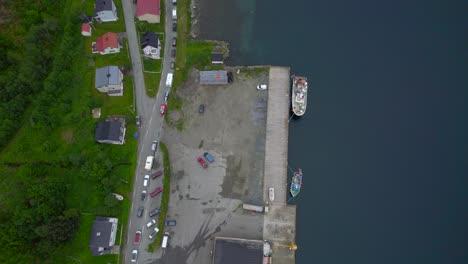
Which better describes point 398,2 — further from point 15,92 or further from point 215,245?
point 15,92

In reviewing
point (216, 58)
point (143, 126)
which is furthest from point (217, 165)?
point (216, 58)

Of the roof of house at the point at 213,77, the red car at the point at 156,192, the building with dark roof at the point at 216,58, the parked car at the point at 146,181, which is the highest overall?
the building with dark roof at the point at 216,58

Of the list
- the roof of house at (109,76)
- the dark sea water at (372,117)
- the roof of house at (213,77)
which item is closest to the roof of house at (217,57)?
the dark sea water at (372,117)

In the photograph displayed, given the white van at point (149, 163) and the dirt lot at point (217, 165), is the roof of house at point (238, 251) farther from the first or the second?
the white van at point (149, 163)

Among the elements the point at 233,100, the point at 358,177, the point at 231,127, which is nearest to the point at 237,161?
the point at 231,127

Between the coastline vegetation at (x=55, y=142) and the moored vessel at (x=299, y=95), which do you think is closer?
the coastline vegetation at (x=55, y=142)

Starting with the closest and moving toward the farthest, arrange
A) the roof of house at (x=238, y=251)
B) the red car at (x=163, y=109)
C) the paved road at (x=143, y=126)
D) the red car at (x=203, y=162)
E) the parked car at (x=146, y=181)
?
the roof of house at (x=238, y=251), the paved road at (x=143, y=126), the parked car at (x=146, y=181), the red car at (x=203, y=162), the red car at (x=163, y=109)

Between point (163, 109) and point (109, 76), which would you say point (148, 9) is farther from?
point (163, 109)
